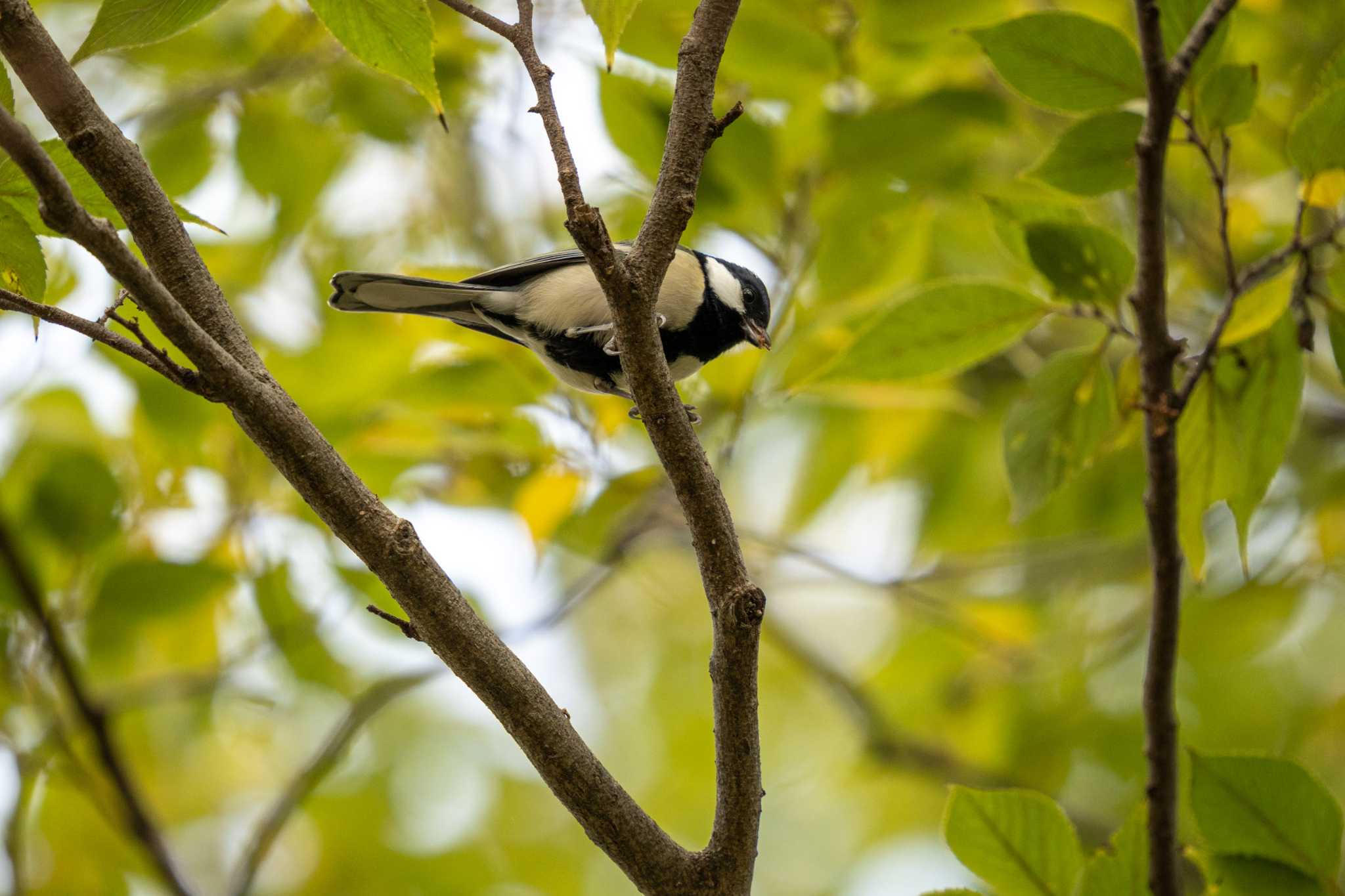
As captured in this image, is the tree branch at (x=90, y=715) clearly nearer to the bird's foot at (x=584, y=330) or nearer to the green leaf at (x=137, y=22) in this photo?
the bird's foot at (x=584, y=330)

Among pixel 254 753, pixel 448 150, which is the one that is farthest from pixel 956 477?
pixel 254 753

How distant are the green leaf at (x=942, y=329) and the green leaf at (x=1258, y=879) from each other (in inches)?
38.0

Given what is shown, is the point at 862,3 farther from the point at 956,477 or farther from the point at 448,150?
the point at 448,150

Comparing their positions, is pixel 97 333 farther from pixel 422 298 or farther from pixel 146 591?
pixel 422 298

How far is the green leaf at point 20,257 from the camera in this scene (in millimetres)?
1485

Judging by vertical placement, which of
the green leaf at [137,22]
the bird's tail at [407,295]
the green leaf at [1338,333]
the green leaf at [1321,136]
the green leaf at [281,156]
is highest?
the green leaf at [281,156]

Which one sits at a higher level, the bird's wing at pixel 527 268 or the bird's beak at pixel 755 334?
the bird's wing at pixel 527 268

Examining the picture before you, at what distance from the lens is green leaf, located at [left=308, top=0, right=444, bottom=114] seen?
63.1 inches

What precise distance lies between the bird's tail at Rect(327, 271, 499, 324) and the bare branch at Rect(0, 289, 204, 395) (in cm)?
137

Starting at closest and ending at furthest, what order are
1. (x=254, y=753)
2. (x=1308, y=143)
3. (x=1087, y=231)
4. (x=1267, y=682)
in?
(x=1308, y=143)
(x=1087, y=231)
(x=1267, y=682)
(x=254, y=753)

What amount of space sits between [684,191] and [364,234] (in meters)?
3.71

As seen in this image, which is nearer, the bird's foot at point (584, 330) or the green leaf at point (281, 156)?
the bird's foot at point (584, 330)

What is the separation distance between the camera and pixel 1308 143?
6.16ft

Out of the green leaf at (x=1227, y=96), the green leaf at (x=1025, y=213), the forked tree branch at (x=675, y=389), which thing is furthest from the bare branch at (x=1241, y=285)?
the forked tree branch at (x=675, y=389)
